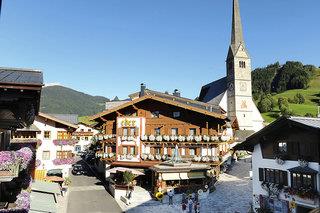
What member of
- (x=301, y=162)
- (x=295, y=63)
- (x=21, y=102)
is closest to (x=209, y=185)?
(x=301, y=162)

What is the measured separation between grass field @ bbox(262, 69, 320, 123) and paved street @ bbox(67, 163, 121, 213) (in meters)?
73.0

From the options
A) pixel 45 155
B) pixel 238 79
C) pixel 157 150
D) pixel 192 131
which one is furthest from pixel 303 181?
pixel 238 79

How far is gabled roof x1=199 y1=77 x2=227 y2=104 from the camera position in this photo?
91.2 metres

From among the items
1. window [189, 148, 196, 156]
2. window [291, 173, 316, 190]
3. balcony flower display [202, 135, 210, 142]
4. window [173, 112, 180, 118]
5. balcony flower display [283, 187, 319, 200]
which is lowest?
balcony flower display [283, 187, 319, 200]

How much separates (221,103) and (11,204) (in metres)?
80.6

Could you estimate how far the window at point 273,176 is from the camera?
2258 cm

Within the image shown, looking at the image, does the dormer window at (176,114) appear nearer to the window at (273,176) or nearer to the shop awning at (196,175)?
the shop awning at (196,175)

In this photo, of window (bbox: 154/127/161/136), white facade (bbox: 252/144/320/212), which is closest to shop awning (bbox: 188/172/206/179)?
window (bbox: 154/127/161/136)

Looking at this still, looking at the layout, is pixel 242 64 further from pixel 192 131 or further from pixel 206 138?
pixel 206 138

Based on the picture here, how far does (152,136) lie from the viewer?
39594 mm

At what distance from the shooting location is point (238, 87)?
86.8m

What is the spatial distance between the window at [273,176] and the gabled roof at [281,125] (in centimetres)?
212

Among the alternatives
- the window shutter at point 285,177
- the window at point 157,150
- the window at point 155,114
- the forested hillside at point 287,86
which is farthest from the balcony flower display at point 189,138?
the forested hillside at point 287,86

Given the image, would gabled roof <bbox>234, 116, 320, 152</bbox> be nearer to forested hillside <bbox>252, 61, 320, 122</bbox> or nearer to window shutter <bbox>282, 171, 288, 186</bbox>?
window shutter <bbox>282, 171, 288, 186</bbox>
